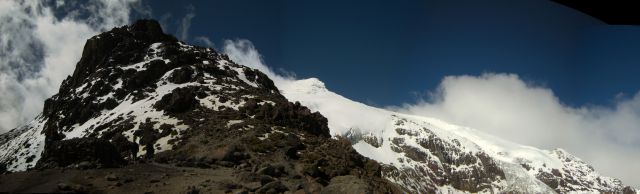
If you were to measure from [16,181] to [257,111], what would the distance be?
3014cm

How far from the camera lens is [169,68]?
73.2 m

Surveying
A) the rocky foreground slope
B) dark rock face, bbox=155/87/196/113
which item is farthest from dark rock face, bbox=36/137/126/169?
dark rock face, bbox=155/87/196/113

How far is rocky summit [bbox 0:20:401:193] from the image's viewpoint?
24.6m

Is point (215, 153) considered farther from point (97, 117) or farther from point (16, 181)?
point (97, 117)

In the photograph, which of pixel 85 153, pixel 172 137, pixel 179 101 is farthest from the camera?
pixel 179 101

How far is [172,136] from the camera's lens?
4569cm

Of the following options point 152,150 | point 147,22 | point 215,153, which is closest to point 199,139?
point 152,150

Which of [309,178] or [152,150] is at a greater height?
[152,150]

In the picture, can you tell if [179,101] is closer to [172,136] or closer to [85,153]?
[172,136]

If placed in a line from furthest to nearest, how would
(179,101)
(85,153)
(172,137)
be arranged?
(179,101) → (172,137) → (85,153)

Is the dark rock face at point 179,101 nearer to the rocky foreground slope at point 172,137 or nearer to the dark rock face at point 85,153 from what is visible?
the rocky foreground slope at point 172,137

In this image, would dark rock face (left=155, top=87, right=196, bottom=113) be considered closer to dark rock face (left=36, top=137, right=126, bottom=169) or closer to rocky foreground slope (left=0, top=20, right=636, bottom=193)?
rocky foreground slope (left=0, top=20, right=636, bottom=193)

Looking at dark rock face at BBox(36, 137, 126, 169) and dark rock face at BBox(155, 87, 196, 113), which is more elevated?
dark rock face at BBox(155, 87, 196, 113)

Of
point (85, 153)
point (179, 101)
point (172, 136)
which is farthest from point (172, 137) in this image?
point (85, 153)
